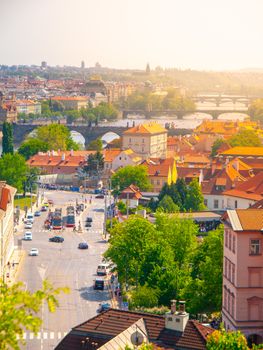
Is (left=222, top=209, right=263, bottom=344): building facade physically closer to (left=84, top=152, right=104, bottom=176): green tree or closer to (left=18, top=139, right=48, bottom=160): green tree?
(left=84, top=152, right=104, bottom=176): green tree

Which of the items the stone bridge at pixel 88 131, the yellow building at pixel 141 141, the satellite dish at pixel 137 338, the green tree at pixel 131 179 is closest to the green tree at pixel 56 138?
the yellow building at pixel 141 141

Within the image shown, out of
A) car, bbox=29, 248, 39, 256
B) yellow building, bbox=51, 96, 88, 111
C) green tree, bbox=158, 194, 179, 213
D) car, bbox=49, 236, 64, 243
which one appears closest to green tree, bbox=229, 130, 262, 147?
green tree, bbox=158, 194, 179, 213

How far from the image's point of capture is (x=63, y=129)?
91312 millimetres

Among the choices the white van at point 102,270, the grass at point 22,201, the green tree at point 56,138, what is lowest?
the green tree at point 56,138

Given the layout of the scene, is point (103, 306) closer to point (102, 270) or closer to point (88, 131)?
point (102, 270)

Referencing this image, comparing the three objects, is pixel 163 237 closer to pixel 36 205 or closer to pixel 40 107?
pixel 36 205

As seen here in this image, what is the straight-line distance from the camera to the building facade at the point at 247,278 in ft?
78.7

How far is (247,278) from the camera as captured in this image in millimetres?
24359

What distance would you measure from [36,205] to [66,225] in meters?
7.56

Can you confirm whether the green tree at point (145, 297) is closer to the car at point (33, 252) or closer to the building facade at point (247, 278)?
the building facade at point (247, 278)

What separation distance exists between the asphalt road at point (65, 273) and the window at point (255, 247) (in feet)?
15.3

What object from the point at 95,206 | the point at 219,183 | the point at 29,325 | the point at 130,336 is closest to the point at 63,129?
the point at 95,206

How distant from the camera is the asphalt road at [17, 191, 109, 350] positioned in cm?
2692

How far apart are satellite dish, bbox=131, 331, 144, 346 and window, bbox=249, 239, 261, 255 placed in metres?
6.36
